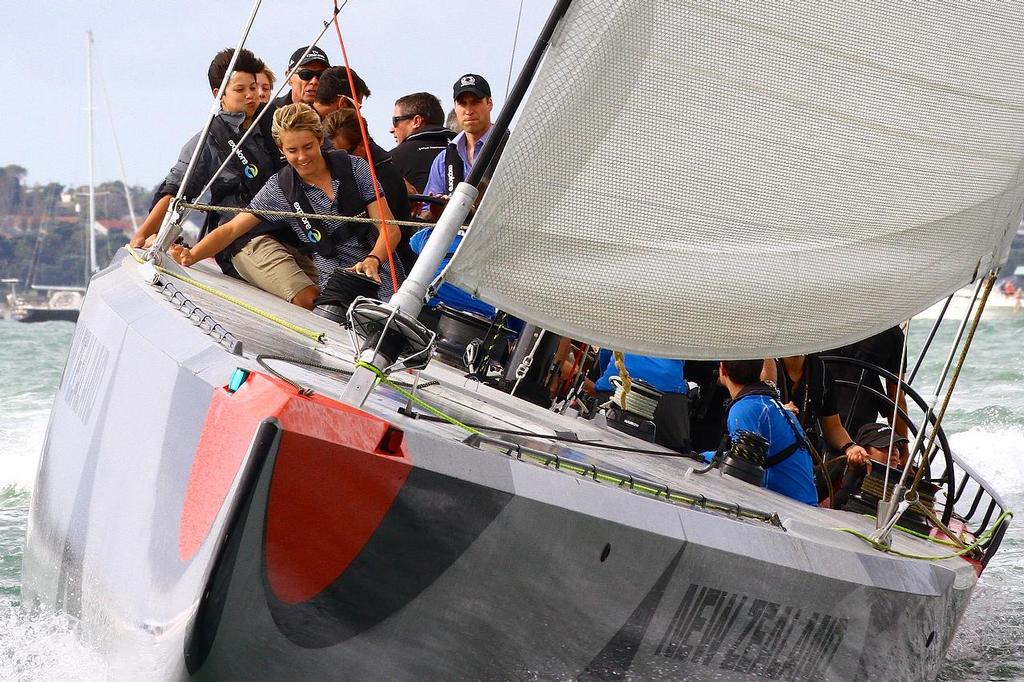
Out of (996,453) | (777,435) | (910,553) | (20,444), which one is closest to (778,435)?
(777,435)

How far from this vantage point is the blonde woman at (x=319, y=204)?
5.04 m

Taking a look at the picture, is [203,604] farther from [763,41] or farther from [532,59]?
[763,41]

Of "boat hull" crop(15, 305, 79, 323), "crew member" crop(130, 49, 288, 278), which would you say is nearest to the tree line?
"boat hull" crop(15, 305, 79, 323)

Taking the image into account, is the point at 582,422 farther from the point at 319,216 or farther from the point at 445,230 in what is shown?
the point at 445,230

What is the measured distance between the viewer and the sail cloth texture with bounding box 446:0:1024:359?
331 cm

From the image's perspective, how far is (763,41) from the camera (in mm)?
3494

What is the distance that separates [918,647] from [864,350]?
2578 millimetres

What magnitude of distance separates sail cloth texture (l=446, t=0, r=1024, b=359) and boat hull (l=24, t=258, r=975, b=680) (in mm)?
555

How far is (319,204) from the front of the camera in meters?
5.24

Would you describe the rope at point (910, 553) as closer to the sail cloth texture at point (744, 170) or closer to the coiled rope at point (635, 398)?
the sail cloth texture at point (744, 170)

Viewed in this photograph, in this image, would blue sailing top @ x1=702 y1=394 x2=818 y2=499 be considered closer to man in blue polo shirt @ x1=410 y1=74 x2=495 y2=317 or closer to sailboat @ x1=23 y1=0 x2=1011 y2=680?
sailboat @ x1=23 y1=0 x2=1011 y2=680

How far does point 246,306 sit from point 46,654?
50.3 inches

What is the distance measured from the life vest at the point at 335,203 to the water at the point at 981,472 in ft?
5.58

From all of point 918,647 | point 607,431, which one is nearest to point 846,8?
point 607,431
